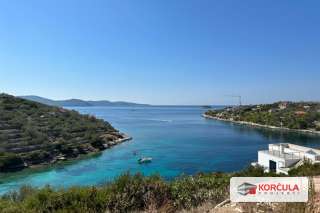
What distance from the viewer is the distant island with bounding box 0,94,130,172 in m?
39.1

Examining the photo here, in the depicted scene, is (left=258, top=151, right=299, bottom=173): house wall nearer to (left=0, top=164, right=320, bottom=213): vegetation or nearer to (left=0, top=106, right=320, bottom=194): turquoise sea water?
(left=0, top=106, right=320, bottom=194): turquoise sea water

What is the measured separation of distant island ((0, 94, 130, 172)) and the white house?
24.8 metres

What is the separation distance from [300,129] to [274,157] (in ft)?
162

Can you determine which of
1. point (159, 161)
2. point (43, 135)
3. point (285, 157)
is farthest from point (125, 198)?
point (43, 135)

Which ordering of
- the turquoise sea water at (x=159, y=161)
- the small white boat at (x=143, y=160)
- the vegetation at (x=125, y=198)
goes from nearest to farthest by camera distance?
the vegetation at (x=125, y=198), the turquoise sea water at (x=159, y=161), the small white boat at (x=143, y=160)

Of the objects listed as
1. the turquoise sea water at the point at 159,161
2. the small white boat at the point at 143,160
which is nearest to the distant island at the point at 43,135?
the turquoise sea water at the point at 159,161

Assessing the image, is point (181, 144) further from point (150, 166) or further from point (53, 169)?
point (53, 169)

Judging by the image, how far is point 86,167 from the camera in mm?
37688

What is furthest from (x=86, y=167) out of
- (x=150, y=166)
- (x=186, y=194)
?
(x=186, y=194)

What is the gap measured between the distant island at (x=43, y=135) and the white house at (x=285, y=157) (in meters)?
24.8

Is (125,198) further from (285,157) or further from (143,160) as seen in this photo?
(143,160)

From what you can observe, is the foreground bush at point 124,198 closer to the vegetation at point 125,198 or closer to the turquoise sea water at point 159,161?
the vegetation at point 125,198

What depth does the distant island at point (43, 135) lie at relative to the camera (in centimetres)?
3912

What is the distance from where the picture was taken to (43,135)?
Result: 46000 mm
